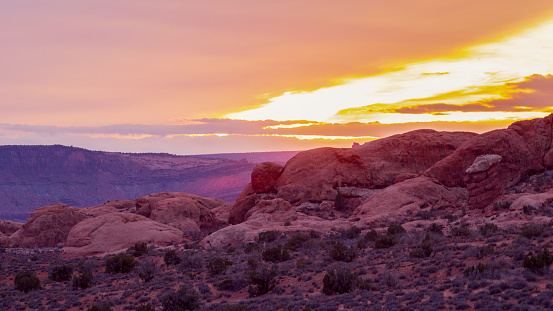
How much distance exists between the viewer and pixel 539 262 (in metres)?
16.0

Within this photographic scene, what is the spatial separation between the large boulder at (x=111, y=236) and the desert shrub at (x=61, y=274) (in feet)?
26.5

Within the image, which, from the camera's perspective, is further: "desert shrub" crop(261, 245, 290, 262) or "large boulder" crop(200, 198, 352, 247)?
"large boulder" crop(200, 198, 352, 247)

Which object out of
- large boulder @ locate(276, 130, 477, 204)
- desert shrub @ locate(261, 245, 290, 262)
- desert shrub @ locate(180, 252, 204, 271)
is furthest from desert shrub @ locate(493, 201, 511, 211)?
desert shrub @ locate(180, 252, 204, 271)

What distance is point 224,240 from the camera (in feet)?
111

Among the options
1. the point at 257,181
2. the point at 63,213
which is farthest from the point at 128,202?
the point at 257,181

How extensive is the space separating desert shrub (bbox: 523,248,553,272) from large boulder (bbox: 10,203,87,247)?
4314 cm

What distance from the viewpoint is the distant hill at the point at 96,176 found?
17012 centimetres

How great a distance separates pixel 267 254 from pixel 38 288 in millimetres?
11756

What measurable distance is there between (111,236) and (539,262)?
31385 millimetres

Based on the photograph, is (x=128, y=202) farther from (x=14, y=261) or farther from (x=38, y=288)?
(x=38, y=288)

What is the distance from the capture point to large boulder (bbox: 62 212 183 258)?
3706 centimetres

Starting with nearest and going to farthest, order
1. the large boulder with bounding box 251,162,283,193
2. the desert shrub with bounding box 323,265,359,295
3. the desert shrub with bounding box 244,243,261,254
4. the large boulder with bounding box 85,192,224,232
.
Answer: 1. the desert shrub with bounding box 323,265,359,295
2. the desert shrub with bounding box 244,243,261,254
3. the large boulder with bounding box 85,192,224,232
4. the large boulder with bounding box 251,162,283,193

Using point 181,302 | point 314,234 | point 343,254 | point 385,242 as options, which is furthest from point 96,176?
point 181,302

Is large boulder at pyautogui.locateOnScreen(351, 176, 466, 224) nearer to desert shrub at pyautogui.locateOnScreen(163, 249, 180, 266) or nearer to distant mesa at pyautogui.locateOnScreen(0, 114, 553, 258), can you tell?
distant mesa at pyautogui.locateOnScreen(0, 114, 553, 258)
